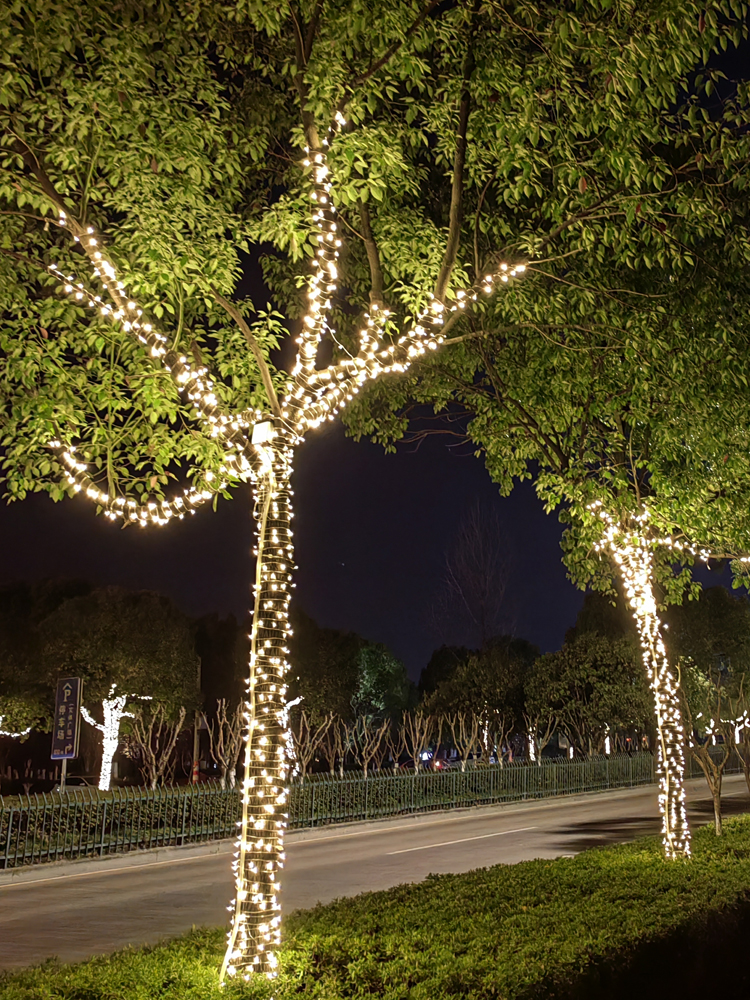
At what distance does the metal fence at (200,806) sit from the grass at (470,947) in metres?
8.39

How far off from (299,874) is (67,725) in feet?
19.2

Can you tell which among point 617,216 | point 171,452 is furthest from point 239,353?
point 617,216

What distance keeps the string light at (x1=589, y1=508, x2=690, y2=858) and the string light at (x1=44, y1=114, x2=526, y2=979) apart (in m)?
4.87

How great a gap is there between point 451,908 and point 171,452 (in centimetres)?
436

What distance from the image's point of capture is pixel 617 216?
9.35 metres

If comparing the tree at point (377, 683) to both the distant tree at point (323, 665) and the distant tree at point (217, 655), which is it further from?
the distant tree at point (217, 655)

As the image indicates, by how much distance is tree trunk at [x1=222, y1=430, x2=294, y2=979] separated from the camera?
18.0 ft

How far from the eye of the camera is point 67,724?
17047mm

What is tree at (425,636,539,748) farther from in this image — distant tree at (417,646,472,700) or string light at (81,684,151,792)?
→ distant tree at (417,646,472,700)

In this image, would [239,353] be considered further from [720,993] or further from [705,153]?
[720,993]

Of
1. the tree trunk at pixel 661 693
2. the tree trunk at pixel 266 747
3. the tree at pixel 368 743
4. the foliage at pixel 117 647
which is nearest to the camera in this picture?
the tree trunk at pixel 266 747

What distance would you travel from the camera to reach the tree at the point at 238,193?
6.47m

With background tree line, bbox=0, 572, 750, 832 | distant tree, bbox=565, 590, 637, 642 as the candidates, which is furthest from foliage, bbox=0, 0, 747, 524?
distant tree, bbox=565, 590, 637, 642

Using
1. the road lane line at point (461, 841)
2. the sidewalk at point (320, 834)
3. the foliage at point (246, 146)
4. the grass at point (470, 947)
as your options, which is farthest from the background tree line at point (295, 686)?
the foliage at point (246, 146)
